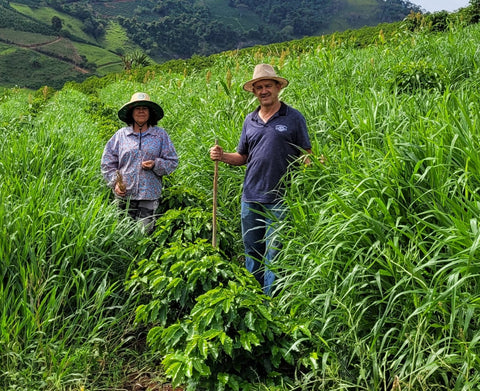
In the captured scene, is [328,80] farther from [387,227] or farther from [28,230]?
[28,230]

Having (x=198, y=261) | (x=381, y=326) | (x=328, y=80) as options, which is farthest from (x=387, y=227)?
(x=328, y=80)

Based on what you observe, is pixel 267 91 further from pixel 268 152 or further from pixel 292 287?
pixel 292 287

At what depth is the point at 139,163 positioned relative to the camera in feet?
13.5

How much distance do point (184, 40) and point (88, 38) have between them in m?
20.8

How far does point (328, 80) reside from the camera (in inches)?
236

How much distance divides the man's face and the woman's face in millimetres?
1173

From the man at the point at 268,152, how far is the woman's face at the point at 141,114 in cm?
96

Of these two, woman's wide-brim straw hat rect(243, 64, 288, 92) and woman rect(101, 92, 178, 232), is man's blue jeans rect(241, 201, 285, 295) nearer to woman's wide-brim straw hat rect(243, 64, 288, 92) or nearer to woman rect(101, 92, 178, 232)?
woman rect(101, 92, 178, 232)

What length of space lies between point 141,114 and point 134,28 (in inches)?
4325

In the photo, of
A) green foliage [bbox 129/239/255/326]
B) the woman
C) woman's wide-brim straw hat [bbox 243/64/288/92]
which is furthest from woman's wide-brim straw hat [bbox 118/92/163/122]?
green foliage [bbox 129/239/255/326]

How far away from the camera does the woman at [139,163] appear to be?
13.5 ft

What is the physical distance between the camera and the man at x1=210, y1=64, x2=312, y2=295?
3.60m

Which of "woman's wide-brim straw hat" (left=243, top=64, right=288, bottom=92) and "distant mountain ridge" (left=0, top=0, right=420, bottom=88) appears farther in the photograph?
"distant mountain ridge" (left=0, top=0, right=420, bottom=88)

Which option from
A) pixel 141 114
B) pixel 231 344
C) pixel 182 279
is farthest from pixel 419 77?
pixel 231 344
